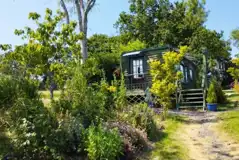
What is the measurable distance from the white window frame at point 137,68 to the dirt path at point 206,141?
816 cm

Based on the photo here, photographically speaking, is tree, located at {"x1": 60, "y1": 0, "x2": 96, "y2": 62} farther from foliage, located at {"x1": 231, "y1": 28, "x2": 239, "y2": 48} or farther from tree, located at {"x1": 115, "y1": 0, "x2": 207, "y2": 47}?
foliage, located at {"x1": 231, "y1": 28, "x2": 239, "y2": 48}

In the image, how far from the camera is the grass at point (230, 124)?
9297 mm

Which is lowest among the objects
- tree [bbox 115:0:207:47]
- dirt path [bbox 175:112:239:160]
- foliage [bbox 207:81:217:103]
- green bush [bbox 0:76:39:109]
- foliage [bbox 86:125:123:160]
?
dirt path [bbox 175:112:239:160]

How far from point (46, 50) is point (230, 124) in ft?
23.2

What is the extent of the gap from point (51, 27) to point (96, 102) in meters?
5.26

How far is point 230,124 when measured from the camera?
34.0 ft

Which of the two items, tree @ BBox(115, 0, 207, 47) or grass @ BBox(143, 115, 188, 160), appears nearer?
grass @ BBox(143, 115, 188, 160)

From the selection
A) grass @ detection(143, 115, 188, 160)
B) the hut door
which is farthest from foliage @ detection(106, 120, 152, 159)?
the hut door

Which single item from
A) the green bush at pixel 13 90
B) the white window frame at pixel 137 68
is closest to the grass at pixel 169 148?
the green bush at pixel 13 90

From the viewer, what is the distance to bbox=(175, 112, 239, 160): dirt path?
7.37 meters

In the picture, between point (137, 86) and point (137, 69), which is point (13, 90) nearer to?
point (137, 86)

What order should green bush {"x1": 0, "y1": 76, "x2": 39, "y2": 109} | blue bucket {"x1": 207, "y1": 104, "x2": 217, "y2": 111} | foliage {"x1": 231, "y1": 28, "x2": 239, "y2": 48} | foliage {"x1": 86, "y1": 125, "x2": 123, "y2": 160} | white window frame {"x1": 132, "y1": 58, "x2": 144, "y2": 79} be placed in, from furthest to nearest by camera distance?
foliage {"x1": 231, "y1": 28, "x2": 239, "y2": 48}, white window frame {"x1": 132, "y1": 58, "x2": 144, "y2": 79}, blue bucket {"x1": 207, "y1": 104, "x2": 217, "y2": 111}, green bush {"x1": 0, "y1": 76, "x2": 39, "y2": 109}, foliage {"x1": 86, "y1": 125, "x2": 123, "y2": 160}

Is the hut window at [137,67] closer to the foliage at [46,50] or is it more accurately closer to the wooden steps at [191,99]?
the wooden steps at [191,99]

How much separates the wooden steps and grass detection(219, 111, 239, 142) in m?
3.32
